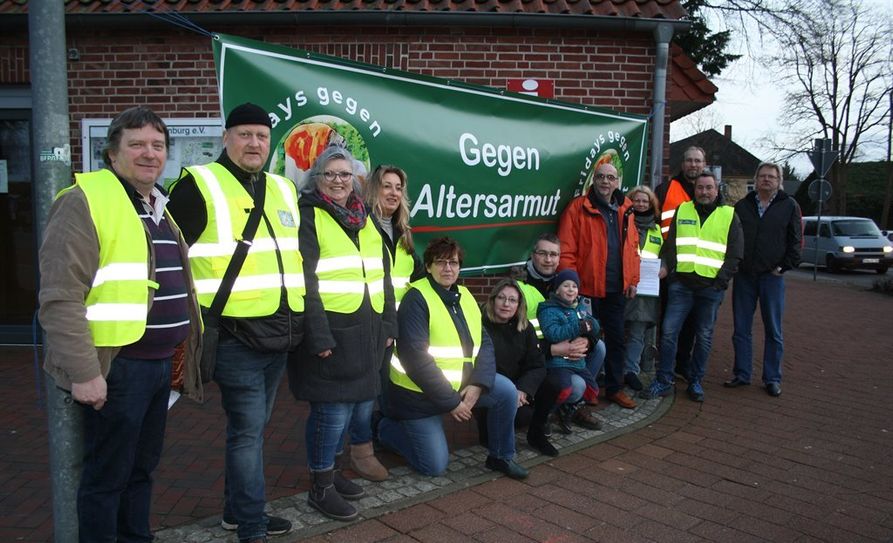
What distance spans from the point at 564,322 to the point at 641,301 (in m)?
1.37

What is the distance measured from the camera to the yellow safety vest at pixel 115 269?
2.45 meters

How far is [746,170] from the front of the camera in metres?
59.2

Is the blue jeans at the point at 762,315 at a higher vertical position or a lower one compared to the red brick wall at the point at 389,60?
lower

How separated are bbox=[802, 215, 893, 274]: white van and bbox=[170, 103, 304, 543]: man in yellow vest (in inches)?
781

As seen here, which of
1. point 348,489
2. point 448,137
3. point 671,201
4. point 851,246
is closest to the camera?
point 348,489

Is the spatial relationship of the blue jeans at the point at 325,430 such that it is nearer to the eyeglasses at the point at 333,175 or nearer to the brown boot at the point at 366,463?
the brown boot at the point at 366,463

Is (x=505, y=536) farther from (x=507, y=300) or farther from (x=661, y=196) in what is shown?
(x=661, y=196)

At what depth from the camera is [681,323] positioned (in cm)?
586

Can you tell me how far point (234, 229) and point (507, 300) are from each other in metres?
1.96

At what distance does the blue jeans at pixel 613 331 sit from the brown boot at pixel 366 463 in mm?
2240

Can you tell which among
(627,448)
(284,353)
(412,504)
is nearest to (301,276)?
(284,353)

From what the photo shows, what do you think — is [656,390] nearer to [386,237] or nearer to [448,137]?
[448,137]

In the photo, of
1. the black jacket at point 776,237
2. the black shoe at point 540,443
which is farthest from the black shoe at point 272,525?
the black jacket at point 776,237

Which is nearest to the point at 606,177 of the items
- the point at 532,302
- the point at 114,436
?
the point at 532,302
